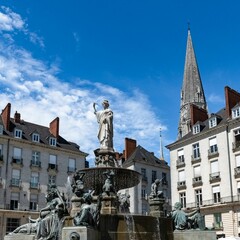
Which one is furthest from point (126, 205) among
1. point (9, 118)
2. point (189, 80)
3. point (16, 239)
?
point (189, 80)

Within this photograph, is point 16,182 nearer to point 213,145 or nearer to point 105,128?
point 213,145

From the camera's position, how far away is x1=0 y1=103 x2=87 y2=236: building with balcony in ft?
156

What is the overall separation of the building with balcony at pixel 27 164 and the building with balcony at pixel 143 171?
7763 millimetres

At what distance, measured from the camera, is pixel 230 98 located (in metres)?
47.9

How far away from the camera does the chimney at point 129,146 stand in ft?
201

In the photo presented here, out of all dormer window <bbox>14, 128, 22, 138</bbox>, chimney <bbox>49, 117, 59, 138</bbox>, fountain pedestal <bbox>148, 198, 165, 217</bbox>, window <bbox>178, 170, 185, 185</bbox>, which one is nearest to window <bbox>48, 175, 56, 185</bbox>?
chimney <bbox>49, 117, 59, 138</bbox>

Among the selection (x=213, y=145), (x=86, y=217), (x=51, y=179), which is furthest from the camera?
(x=51, y=179)

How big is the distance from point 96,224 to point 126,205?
6075mm

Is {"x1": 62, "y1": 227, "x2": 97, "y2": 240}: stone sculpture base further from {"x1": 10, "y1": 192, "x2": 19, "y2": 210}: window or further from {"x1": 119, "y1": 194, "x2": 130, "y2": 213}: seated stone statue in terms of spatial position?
{"x1": 10, "y1": 192, "x2": 19, "y2": 210}: window

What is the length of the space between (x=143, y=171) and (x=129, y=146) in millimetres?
4516

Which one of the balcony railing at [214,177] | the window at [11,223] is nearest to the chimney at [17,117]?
the window at [11,223]

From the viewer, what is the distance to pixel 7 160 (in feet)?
159

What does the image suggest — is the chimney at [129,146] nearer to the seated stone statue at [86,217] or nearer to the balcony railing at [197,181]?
the balcony railing at [197,181]

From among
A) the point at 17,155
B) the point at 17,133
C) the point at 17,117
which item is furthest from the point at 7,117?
the point at 17,155
